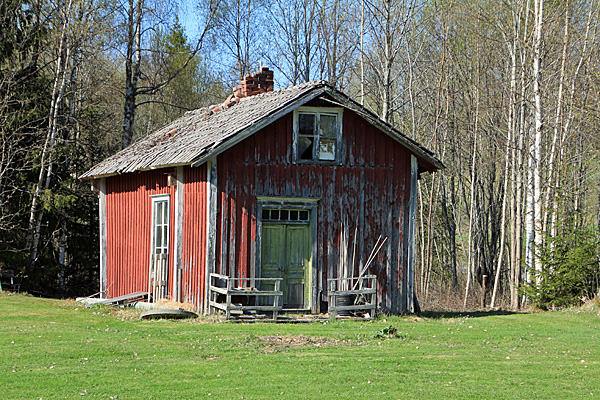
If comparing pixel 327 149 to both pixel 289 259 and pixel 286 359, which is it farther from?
pixel 286 359

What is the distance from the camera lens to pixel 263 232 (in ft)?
57.5

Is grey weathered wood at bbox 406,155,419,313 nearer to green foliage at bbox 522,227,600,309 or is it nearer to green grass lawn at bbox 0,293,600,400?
green grass lawn at bbox 0,293,600,400

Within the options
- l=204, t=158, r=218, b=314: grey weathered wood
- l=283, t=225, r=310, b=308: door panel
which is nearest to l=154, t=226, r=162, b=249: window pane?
l=204, t=158, r=218, b=314: grey weathered wood

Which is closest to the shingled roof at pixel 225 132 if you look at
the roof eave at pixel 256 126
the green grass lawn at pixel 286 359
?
the roof eave at pixel 256 126

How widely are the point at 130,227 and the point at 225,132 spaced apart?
5238 millimetres

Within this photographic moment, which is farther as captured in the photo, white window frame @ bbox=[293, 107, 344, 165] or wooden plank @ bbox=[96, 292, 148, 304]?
wooden plank @ bbox=[96, 292, 148, 304]

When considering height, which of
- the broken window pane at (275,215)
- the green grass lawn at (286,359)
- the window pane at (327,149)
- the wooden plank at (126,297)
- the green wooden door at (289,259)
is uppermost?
the window pane at (327,149)

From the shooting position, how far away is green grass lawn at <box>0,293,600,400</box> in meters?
9.70

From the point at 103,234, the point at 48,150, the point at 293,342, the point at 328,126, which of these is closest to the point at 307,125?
the point at 328,126

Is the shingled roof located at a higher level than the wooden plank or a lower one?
higher

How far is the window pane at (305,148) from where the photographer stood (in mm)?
18047

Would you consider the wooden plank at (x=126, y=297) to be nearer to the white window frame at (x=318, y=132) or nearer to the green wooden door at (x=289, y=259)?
the green wooden door at (x=289, y=259)

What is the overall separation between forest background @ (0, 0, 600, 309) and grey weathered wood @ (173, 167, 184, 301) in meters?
8.04

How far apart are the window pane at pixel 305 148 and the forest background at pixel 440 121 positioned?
7.99 m
